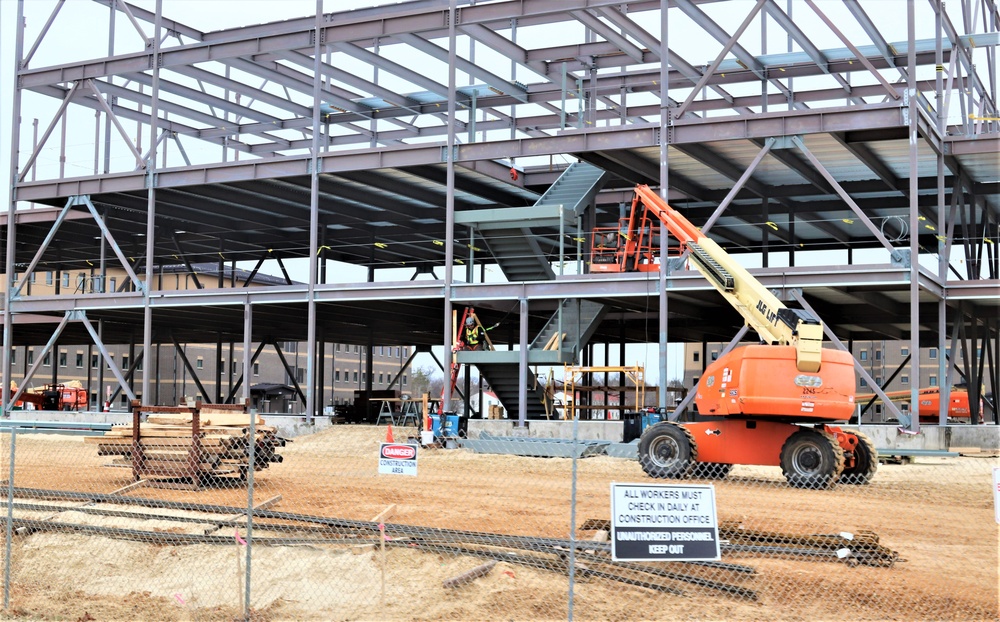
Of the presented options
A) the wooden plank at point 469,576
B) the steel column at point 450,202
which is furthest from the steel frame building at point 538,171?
the wooden plank at point 469,576

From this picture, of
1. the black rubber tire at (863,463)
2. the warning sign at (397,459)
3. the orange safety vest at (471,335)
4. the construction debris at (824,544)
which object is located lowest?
the construction debris at (824,544)

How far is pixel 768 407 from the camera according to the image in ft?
67.5

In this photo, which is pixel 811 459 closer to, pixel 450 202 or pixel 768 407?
pixel 768 407

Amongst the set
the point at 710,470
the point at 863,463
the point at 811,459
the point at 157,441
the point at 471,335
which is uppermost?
the point at 471,335

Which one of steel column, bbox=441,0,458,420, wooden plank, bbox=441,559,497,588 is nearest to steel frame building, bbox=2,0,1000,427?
steel column, bbox=441,0,458,420

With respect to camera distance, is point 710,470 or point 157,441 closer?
point 157,441

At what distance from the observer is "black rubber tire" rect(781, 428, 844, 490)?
2080cm

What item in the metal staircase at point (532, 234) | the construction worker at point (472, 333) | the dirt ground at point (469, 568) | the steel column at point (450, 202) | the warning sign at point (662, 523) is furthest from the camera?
the metal staircase at point (532, 234)

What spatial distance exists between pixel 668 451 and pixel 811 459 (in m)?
2.83

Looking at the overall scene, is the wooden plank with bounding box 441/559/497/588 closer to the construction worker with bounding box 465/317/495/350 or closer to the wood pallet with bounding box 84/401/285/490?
the wood pallet with bounding box 84/401/285/490

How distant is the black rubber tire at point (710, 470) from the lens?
2219 centimetres

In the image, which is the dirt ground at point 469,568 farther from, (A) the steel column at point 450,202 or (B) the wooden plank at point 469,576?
(A) the steel column at point 450,202

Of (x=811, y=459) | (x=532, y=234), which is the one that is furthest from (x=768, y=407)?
(x=532, y=234)

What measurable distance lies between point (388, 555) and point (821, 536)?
5449mm
